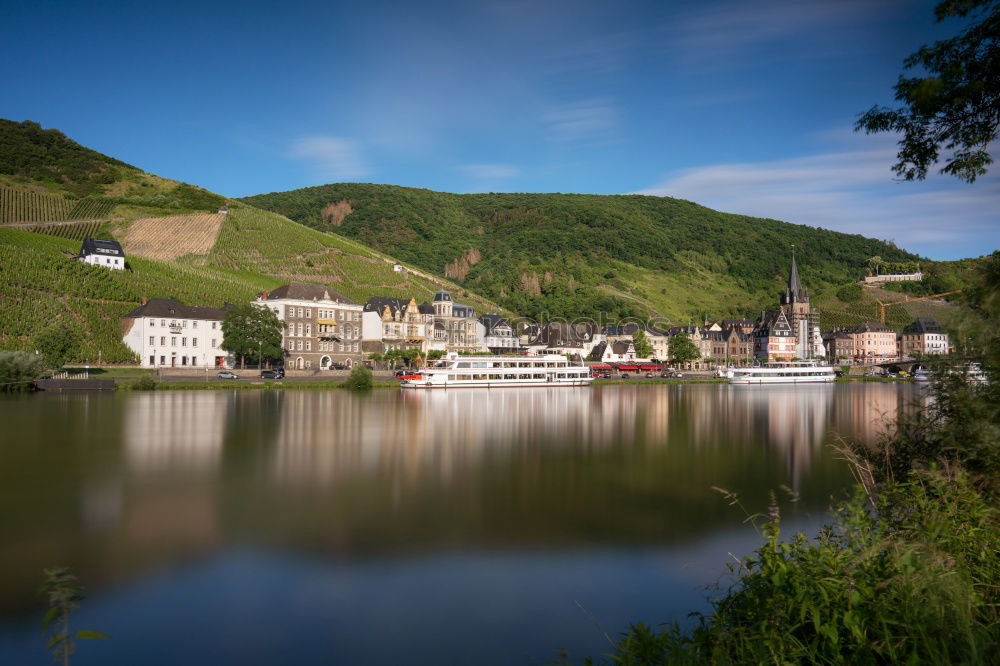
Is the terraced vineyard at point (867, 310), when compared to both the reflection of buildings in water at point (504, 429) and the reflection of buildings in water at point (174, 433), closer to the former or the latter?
the reflection of buildings in water at point (504, 429)

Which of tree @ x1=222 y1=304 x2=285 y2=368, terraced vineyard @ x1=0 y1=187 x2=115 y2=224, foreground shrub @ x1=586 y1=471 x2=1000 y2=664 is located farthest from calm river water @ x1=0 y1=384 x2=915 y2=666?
terraced vineyard @ x1=0 y1=187 x2=115 y2=224

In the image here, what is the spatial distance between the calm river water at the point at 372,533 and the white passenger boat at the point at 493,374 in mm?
31434

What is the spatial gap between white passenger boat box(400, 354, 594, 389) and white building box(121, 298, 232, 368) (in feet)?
74.1

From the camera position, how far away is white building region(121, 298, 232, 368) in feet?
220

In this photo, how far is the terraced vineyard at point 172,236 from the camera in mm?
102938

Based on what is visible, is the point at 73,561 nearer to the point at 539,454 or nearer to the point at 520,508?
the point at 520,508

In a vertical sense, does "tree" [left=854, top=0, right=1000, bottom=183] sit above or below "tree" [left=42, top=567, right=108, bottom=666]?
above

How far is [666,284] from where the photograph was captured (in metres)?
174

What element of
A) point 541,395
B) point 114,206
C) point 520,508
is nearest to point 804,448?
point 520,508

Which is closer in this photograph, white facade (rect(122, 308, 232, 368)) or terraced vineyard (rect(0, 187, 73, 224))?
white facade (rect(122, 308, 232, 368))

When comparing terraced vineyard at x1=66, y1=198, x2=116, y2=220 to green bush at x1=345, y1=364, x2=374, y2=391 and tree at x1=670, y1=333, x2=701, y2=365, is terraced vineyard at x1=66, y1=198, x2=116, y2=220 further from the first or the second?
tree at x1=670, y1=333, x2=701, y2=365

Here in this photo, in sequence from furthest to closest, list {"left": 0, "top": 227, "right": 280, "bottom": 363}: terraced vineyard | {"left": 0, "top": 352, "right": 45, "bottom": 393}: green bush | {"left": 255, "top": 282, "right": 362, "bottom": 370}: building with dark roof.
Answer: {"left": 255, "top": 282, "right": 362, "bottom": 370}: building with dark roof < {"left": 0, "top": 227, "right": 280, "bottom": 363}: terraced vineyard < {"left": 0, "top": 352, "right": 45, "bottom": 393}: green bush

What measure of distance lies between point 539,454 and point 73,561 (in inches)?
587

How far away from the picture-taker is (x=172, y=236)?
109 meters
